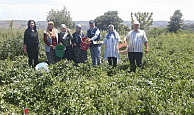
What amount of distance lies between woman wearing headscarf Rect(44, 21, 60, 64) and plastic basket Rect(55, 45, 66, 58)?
0.13m

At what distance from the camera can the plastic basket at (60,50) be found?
549 centimetres

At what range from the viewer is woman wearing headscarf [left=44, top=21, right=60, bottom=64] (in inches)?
209

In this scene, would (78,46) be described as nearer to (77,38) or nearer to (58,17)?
(77,38)

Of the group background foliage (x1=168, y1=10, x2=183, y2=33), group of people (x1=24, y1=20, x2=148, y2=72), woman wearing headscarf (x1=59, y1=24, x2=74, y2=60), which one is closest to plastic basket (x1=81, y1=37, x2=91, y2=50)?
group of people (x1=24, y1=20, x2=148, y2=72)

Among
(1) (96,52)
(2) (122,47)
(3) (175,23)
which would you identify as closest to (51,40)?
(1) (96,52)

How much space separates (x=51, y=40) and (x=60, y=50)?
0.45 meters

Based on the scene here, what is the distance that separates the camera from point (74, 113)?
8.61 feet

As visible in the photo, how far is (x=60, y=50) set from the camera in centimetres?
548

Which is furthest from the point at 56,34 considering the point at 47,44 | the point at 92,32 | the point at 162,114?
the point at 162,114

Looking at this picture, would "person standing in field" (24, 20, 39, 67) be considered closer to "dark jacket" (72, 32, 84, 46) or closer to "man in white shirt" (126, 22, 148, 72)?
"dark jacket" (72, 32, 84, 46)

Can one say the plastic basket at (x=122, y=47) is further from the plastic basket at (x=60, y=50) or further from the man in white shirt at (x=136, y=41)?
the plastic basket at (x=60, y=50)

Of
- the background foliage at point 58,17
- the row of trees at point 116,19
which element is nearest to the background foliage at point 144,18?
the row of trees at point 116,19

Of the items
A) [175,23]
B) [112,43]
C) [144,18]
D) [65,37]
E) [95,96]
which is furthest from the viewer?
[175,23]

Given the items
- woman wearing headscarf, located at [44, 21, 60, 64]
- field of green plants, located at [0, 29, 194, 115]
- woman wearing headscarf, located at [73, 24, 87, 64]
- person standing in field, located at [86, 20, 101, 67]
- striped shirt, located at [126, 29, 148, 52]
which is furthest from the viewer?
woman wearing headscarf, located at [73, 24, 87, 64]
